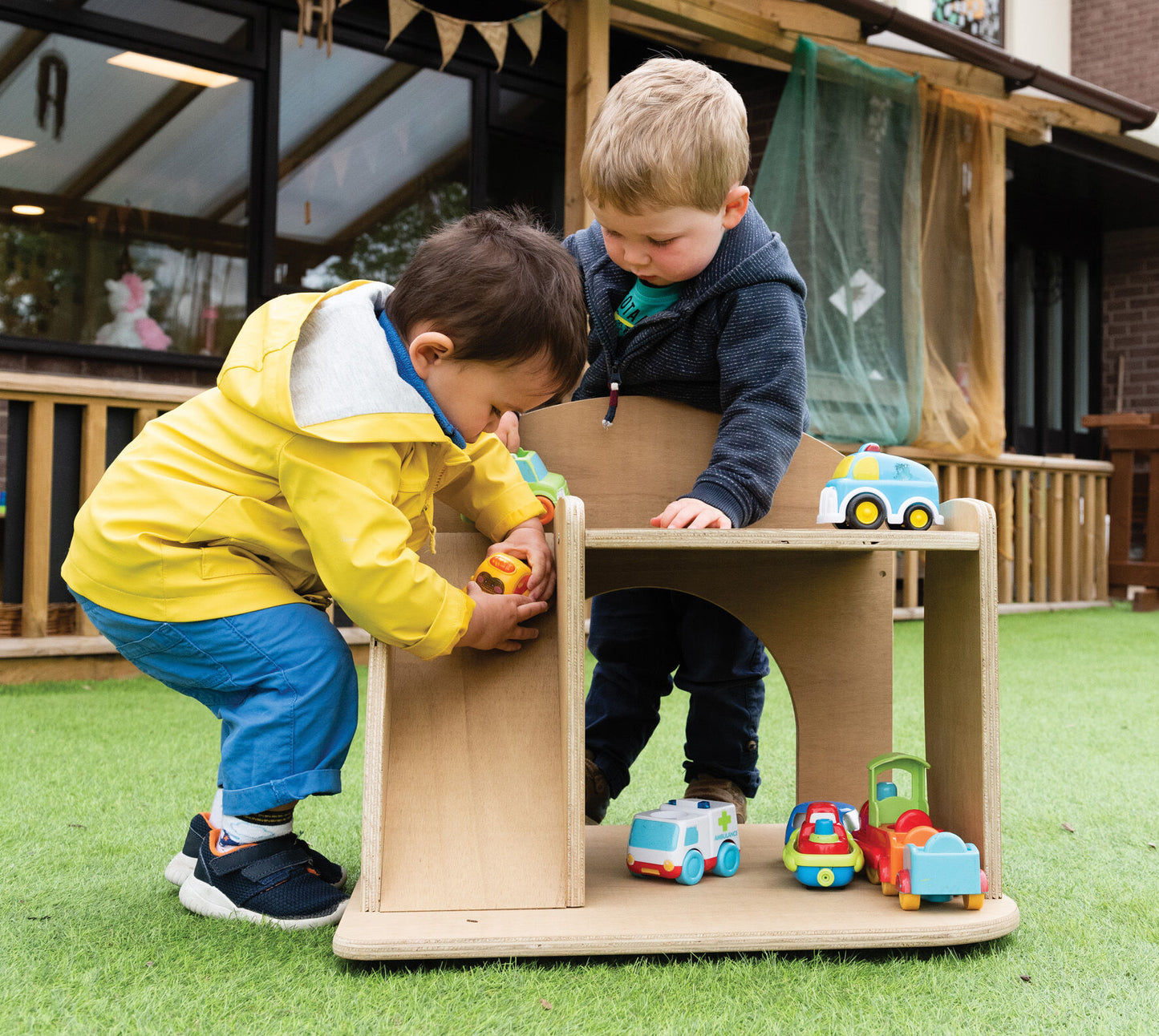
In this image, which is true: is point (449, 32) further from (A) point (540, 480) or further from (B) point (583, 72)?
(A) point (540, 480)

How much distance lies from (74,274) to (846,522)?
4291mm

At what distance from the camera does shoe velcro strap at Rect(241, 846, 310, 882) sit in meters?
1.41

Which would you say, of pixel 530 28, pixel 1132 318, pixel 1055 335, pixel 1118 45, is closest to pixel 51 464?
pixel 530 28

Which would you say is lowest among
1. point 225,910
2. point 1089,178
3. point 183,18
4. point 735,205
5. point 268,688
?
point 225,910

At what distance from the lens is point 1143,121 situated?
6.80 m

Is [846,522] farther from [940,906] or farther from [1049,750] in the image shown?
[1049,750]

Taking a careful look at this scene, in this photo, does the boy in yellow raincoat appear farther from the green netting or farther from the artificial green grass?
the green netting

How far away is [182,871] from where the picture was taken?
155 centimetres

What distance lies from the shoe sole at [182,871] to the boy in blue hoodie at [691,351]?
19.7 inches

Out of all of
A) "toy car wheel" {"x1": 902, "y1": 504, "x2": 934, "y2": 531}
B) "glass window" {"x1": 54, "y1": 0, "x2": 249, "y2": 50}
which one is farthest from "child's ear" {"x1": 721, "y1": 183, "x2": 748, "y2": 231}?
"glass window" {"x1": 54, "y1": 0, "x2": 249, "y2": 50}

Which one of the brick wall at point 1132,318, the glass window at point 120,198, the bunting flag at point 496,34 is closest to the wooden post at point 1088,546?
the brick wall at point 1132,318

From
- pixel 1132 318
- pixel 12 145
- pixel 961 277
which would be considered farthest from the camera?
pixel 1132 318

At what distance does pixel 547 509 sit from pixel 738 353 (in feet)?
1.27

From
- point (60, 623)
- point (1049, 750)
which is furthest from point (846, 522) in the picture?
point (60, 623)
